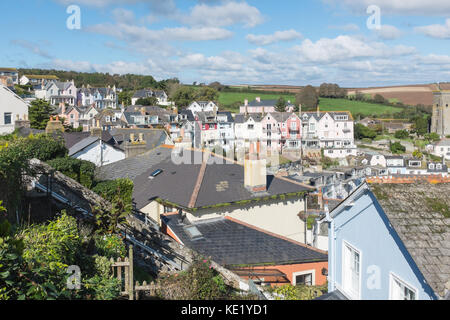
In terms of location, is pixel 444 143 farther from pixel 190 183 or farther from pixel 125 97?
pixel 190 183

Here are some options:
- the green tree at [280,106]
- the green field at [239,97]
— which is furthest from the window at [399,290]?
the green field at [239,97]

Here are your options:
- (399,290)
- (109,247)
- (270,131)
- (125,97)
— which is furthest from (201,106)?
(399,290)

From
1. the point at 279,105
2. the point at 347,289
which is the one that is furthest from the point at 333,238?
the point at 279,105

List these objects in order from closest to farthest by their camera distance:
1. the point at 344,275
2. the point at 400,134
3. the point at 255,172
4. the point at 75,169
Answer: the point at 344,275 < the point at 75,169 < the point at 255,172 < the point at 400,134

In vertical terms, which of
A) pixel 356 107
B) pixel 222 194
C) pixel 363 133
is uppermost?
pixel 356 107

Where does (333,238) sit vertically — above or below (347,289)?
above

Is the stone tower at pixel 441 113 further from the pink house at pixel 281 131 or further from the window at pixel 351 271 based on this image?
the window at pixel 351 271

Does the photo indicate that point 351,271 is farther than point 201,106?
No

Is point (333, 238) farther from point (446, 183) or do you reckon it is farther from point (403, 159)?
point (403, 159)
